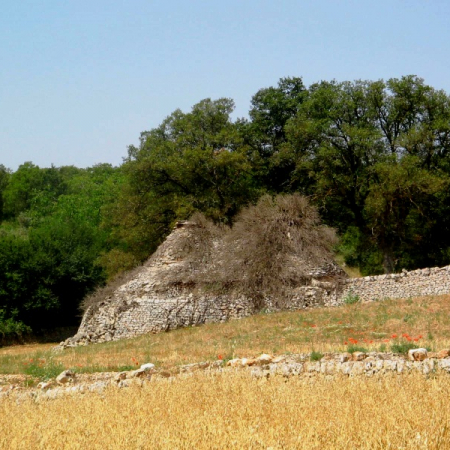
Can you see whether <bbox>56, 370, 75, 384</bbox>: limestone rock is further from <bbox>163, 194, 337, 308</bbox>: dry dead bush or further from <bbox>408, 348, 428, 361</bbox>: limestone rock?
<bbox>163, 194, 337, 308</bbox>: dry dead bush

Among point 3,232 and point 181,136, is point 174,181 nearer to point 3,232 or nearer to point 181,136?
point 181,136

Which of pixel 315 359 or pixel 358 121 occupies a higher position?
pixel 358 121

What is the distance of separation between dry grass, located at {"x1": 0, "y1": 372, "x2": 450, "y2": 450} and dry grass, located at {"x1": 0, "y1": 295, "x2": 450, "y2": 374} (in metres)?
7.08

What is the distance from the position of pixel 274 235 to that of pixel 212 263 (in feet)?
10.5

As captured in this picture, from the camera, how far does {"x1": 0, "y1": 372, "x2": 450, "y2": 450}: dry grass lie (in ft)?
28.0

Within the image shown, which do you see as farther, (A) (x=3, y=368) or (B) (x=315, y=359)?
(A) (x=3, y=368)

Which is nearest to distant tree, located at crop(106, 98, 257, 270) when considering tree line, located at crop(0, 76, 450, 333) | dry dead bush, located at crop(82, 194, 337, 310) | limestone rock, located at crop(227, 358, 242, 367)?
tree line, located at crop(0, 76, 450, 333)

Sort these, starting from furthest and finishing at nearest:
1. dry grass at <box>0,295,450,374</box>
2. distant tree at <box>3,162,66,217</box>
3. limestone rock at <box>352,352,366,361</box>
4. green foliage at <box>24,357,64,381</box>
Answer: distant tree at <box>3,162,66,217</box>
dry grass at <box>0,295,450,374</box>
green foliage at <box>24,357,64,381</box>
limestone rock at <box>352,352,366,361</box>

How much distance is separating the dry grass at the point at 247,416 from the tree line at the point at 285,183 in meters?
26.5

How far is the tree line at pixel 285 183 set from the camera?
3909 centimetres

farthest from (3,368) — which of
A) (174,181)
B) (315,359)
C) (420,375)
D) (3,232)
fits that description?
(3,232)

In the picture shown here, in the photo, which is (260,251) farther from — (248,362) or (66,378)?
(248,362)

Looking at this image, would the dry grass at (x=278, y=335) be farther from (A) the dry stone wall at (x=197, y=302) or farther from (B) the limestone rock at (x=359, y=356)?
(B) the limestone rock at (x=359, y=356)

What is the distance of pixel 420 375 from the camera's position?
12.2 m
